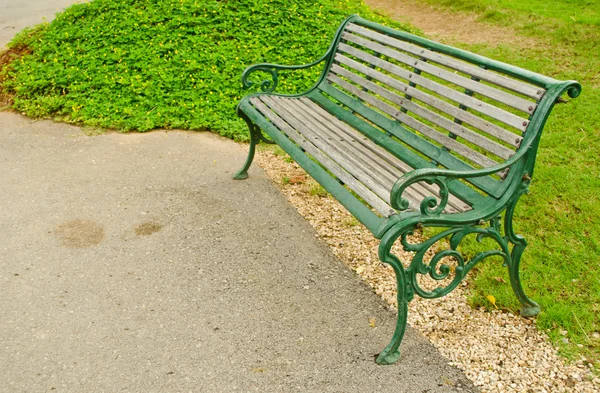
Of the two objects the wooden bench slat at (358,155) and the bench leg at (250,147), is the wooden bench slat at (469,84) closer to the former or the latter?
the wooden bench slat at (358,155)

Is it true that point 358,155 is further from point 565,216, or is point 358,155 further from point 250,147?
point 565,216

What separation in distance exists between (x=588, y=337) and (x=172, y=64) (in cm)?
518

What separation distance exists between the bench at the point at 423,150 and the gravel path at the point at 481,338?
17cm

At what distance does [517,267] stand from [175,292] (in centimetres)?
202

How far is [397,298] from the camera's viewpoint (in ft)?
9.09

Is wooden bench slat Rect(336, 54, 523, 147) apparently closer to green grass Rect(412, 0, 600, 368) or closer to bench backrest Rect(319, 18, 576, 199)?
bench backrest Rect(319, 18, 576, 199)

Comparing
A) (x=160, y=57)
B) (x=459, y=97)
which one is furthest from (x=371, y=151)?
(x=160, y=57)

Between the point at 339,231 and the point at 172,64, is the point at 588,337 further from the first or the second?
the point at 172,64

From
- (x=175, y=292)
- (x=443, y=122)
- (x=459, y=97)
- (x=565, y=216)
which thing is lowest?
(x=175, y=292)

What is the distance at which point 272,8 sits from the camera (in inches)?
298

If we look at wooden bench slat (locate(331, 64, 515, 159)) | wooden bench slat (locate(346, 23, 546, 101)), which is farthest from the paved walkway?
wooden bench slat (locate(346, 23, 546, 101))

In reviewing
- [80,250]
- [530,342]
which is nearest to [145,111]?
[80,250]

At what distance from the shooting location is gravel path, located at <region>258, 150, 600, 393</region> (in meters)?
Result: 2.78

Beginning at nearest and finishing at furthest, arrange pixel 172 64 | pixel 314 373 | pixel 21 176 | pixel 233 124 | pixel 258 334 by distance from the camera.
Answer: pixel 314 373
pixel 258 334
pixel 21 176
pixel 233 124
pixel 172 64
